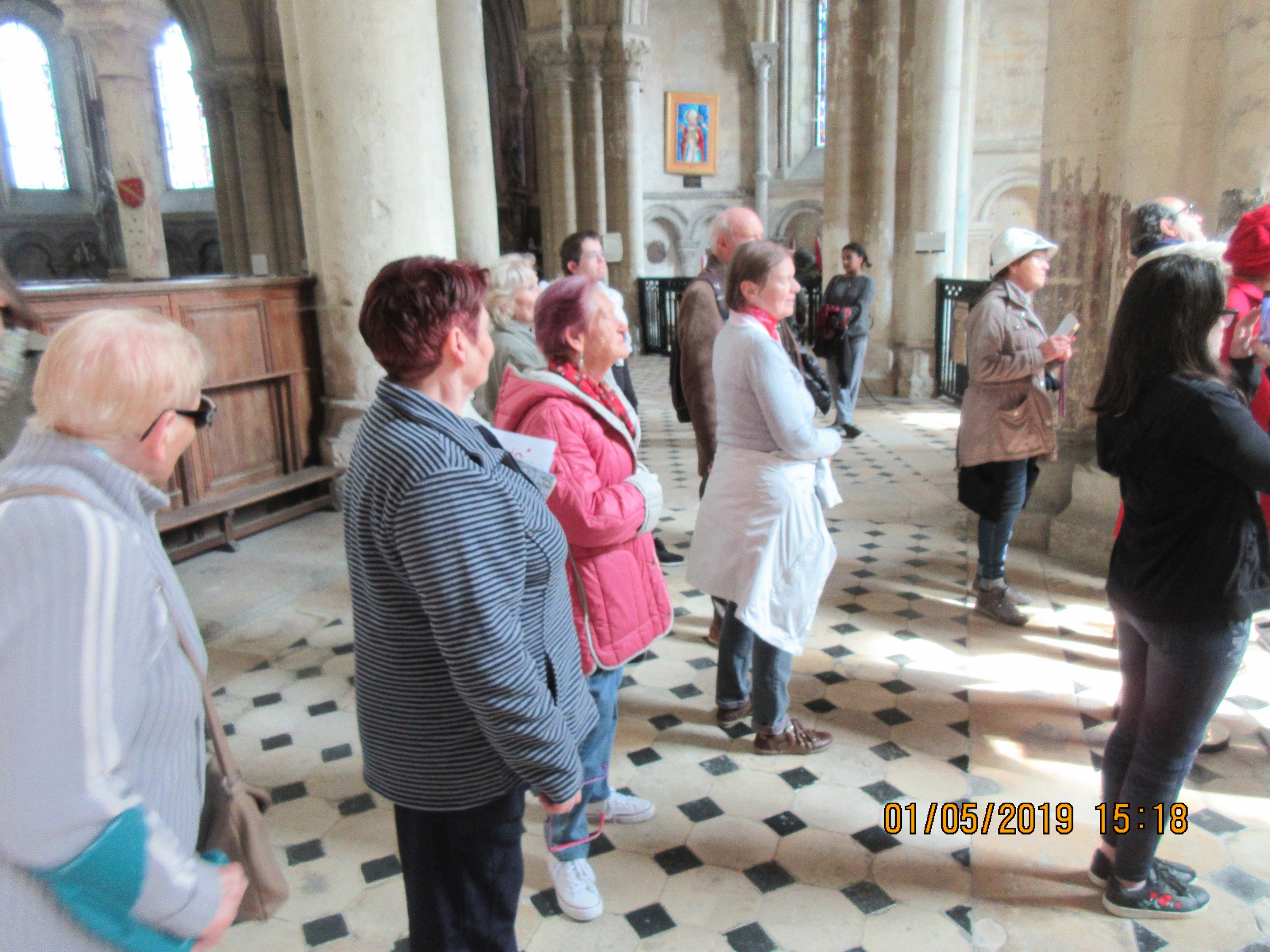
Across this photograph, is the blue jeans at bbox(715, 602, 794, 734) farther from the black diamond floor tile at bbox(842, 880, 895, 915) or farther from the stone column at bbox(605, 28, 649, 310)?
the stone column at bbox(605, 28, 649, 310)

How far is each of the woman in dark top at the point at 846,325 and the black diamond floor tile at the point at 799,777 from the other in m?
5.58

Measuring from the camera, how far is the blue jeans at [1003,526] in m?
3.95

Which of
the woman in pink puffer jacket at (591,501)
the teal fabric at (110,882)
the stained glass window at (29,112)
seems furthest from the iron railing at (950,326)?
the stained glass window at (29,112)

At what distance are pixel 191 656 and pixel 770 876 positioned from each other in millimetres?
1817

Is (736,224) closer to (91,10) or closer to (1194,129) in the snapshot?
(1194,129)

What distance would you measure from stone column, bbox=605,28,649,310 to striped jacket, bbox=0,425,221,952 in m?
→ 14.4

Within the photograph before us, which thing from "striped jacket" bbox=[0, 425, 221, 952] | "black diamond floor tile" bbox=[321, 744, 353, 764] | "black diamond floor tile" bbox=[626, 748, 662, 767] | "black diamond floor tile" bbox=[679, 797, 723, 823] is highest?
"striped jacket" bbox=[0, 425, 221, 952]

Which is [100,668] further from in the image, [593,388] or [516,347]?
[516,347]

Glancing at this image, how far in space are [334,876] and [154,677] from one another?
1.66 metres

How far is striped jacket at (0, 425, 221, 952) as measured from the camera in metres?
0.96

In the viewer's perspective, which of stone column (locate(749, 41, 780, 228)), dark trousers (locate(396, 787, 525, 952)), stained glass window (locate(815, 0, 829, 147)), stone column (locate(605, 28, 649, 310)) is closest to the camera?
dark trousers (locate(396, 787, 525, 952))

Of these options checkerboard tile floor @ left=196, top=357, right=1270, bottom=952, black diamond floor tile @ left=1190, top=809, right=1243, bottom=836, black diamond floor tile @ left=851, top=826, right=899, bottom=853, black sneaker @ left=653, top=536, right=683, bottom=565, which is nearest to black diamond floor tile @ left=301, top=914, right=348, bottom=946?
checkerboard tile floor @ left=196, top=357, right=1270, bottom=952

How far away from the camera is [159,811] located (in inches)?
44.8

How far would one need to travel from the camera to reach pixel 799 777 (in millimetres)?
2930
